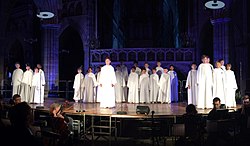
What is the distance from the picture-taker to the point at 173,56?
62.4 ft

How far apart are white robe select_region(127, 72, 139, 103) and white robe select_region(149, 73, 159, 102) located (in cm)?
67

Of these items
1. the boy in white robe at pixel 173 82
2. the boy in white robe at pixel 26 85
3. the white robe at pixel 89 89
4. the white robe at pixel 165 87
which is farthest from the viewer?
the white robe at pixel 89 89

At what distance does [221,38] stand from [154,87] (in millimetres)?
5167

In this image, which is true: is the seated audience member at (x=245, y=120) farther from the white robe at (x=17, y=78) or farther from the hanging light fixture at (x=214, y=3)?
the white robe at (x=17, y=78)

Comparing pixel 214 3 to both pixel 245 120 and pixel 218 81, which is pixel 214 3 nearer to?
pixel 218 81

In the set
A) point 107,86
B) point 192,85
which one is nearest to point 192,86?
point 192,85

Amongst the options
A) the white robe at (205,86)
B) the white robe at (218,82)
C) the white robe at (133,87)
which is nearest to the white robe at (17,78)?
the white robe at (133,87)

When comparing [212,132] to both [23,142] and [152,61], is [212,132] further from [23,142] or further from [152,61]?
[152,61]

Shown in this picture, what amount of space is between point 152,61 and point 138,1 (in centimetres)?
616

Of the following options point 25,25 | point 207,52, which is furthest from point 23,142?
point 25,25

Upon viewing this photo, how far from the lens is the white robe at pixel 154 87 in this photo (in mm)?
13867

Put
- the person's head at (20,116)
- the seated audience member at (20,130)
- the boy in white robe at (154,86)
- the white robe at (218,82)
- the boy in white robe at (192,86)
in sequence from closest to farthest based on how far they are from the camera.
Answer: the seated audience member at (20,130) → the person's head at (20,116) → the white robe at (218,82) → the boy in white robe at (192,86) → the boy in white robe at (154,86)

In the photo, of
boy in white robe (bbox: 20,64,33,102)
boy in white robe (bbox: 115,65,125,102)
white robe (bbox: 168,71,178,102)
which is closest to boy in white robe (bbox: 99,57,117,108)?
boy in white robe (bbox: 115,65,125,102)

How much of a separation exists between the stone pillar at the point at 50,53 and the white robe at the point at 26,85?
5137 millimetres
